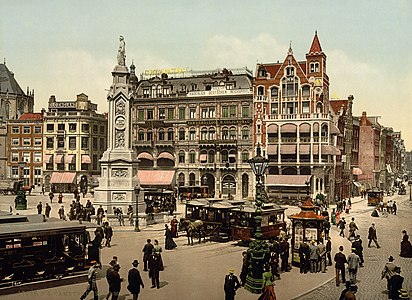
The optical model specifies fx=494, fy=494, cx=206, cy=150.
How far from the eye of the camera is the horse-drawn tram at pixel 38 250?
1762cm

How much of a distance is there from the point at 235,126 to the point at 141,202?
28017mm

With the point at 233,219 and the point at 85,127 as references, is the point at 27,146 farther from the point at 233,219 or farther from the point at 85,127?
the point at 233,219

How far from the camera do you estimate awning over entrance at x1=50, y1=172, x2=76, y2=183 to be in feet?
234

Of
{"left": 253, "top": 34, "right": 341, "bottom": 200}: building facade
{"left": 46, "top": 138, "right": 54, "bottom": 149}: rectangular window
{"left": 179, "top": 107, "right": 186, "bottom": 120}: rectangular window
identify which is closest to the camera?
{"left": 253, "top": 34, "right": 341, "bottom": 200}: building facade

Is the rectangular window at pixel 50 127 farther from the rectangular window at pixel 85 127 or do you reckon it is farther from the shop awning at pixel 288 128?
the shop awning at pixel 288 128

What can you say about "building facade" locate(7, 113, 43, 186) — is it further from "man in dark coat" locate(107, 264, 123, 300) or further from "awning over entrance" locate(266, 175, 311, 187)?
"man in dark coat" locate(107, 264, 123, 300)

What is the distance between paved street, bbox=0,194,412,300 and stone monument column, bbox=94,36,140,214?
578 centimetres

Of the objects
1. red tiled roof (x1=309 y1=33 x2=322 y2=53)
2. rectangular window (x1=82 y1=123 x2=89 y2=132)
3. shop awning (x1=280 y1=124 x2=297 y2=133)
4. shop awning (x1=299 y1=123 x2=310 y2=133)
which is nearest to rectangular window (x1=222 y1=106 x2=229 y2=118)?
shop awning (x1=280 y1=124 x2=297 y2=133)

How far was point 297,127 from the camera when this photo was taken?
6022 cm

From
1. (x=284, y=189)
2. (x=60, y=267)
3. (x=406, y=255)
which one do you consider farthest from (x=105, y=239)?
(x=284, y=189)

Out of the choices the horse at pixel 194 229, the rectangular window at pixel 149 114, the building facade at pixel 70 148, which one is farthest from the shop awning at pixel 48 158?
the horse at pixel 194 229

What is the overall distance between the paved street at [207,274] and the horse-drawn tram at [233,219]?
1171mm

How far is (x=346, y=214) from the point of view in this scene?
4909cm

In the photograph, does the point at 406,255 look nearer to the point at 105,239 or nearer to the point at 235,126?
the point at 105,239
